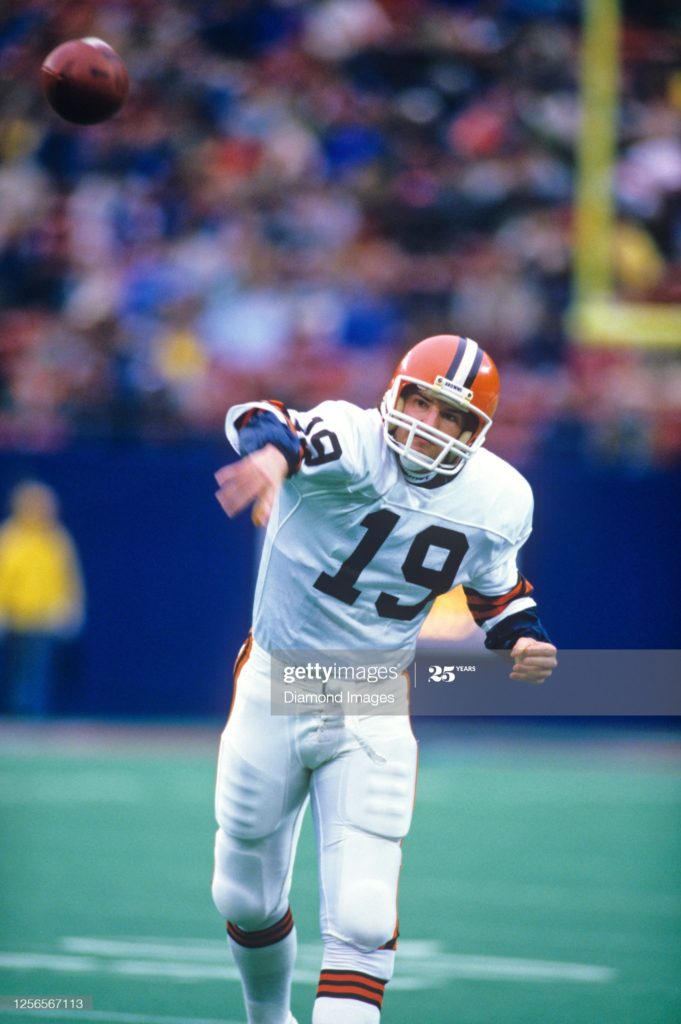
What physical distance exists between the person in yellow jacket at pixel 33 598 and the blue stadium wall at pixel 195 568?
0.53 ft

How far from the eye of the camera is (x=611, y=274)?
9.24 metres

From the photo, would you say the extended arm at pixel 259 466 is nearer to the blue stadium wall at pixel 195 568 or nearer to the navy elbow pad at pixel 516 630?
the navy elbow pad at pixel 516 630

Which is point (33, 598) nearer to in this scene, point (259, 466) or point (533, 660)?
point (533, 660)

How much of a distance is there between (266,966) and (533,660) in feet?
3.68

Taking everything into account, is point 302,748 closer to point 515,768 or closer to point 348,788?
point 348,788

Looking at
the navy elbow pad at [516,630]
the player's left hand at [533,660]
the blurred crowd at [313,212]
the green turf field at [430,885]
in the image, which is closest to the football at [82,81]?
the navy elbow pad at [516,630]

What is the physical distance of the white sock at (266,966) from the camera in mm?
4312

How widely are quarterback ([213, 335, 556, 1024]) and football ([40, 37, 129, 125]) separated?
81.9 inches

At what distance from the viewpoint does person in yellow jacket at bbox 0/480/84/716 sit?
39.9ft

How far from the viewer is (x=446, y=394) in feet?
13.6

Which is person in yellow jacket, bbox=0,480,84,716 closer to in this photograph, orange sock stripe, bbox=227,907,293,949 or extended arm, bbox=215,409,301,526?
orange sock stripe, bbox=227,907,293,949

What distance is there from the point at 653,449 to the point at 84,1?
23.2 ft

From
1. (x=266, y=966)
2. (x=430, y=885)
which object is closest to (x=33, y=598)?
(x=430, y=885)

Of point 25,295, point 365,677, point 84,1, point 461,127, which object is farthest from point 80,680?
point 365,677
